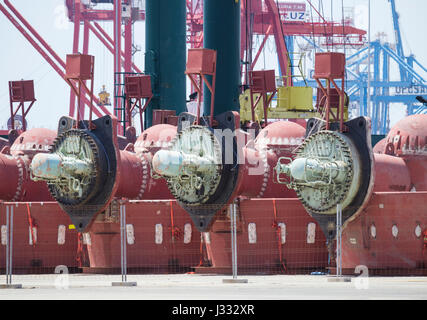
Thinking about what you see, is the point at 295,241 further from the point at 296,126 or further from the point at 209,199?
the point at 296,126

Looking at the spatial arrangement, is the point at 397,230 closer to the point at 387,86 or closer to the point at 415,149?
the point at 415,149

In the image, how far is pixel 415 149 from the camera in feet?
77.6

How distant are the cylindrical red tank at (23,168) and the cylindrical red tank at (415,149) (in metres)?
9.27

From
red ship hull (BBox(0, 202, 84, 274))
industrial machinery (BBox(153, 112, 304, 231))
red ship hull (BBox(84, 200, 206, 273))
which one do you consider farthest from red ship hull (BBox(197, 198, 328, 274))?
red ship hull (BBox(0, 202, 84, 274))

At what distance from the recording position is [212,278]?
2197 cm

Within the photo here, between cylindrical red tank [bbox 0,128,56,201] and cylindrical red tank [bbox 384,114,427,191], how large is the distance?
9265 millimetres

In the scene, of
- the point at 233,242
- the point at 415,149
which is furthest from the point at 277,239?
the point at 415,149

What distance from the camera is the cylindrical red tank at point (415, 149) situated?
23.6m

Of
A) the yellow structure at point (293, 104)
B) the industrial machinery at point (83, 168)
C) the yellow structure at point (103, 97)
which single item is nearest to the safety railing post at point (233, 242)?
the industrial machinery at point (83, 168)

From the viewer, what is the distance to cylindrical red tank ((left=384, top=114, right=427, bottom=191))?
2362 cm

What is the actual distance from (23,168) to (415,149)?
9.90 meters

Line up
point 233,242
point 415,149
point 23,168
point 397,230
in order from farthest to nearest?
1. point 23,168
2. point 415,149
3. point 233,242
4. point 397,230

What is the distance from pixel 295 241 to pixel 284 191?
6.57ft

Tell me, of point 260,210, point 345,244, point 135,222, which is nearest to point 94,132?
point 135,222
